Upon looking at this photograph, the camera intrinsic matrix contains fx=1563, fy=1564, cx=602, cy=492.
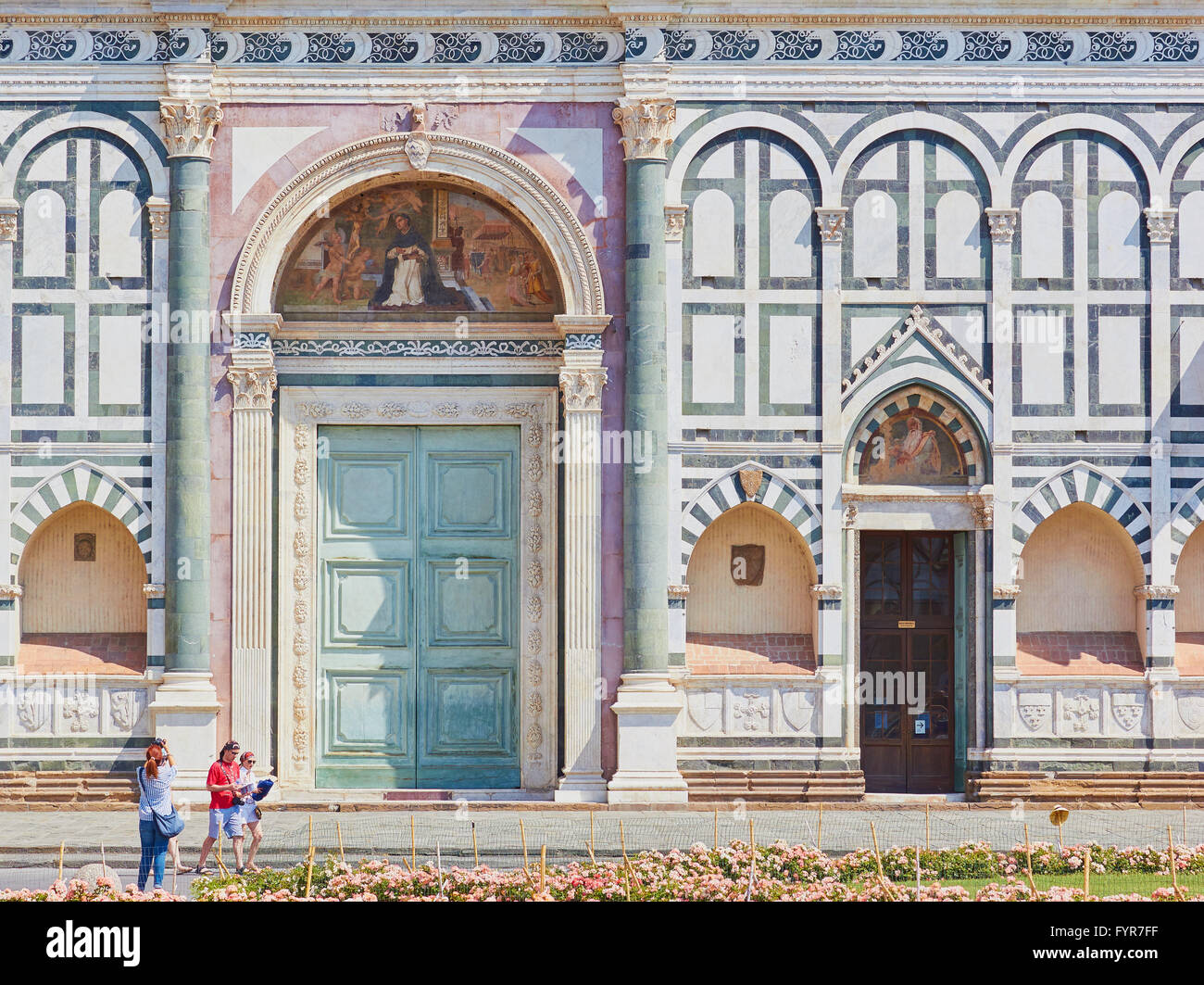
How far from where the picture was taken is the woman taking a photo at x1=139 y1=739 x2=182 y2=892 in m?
13.0

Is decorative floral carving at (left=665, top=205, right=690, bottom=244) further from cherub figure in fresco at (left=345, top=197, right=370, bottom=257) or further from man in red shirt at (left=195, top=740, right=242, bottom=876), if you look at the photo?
man in red shirt at (left=195, top=740, right=242, bottom=876)

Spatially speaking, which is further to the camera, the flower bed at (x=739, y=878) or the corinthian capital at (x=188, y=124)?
the corinthian capital at (x=188, y=124)

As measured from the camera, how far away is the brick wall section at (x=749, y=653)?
1805 centimetres

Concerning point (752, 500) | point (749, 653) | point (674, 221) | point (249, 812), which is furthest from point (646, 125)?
point (249, 812)

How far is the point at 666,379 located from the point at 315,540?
178 inches

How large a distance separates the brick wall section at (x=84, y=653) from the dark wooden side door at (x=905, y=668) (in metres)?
8.45

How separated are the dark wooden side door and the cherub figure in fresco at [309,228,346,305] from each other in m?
6.91

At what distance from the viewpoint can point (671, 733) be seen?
17594 millimetres

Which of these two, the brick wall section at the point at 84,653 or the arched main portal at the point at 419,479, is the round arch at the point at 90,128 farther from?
the brick wall section at the point at 84,653

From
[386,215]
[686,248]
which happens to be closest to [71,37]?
[386,215]

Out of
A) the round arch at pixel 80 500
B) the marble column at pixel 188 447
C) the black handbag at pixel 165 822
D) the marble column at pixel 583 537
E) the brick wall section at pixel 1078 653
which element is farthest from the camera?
the brick wall section at pixel 1078 653

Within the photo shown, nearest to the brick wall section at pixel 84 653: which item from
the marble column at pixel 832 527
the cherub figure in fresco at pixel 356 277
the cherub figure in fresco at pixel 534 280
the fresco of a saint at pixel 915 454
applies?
the cherub figure in fresco at pixel 356 277

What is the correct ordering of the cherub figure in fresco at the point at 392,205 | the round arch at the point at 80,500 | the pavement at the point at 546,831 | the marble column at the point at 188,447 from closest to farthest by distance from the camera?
the pavement at the point at 546,831 < the marble column at the point at 188,447 < the round arch at the point at 80,500 < the cherub figure in fresco at the point at 392,205

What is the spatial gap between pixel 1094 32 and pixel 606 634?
8973 millimetres
